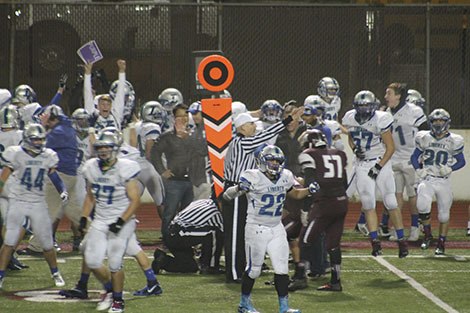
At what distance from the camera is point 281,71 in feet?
67.1

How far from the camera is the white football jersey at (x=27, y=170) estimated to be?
12.4 m

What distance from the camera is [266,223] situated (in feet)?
36.5

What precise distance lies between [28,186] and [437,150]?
5.38m

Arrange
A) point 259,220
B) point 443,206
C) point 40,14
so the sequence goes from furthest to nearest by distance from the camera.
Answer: point 40,14 < point 443,206 < point 259,220

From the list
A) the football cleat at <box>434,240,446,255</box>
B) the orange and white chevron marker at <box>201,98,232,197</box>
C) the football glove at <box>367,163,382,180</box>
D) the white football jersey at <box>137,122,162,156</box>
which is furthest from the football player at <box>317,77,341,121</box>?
the orange and white chevron marker at <box>201,98,232,197</box>

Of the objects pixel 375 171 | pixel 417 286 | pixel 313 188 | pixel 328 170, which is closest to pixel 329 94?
pixel 375 171

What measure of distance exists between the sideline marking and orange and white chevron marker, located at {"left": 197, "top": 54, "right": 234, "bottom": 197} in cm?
233

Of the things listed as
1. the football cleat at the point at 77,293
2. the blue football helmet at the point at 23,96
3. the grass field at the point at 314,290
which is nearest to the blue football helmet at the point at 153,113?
the blue football helmet at the point at 23,96

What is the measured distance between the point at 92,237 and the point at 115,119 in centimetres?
410

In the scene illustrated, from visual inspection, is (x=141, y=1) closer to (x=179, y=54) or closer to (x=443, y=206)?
(x=179, y=54)

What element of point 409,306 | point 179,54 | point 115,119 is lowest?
point 409,306

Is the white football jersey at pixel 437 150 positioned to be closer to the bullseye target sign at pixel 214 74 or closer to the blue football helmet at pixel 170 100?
the bullseye target sign at pixel 214 74

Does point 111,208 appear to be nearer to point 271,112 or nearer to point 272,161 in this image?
point 272,161

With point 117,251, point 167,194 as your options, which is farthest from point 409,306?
point 167,194
